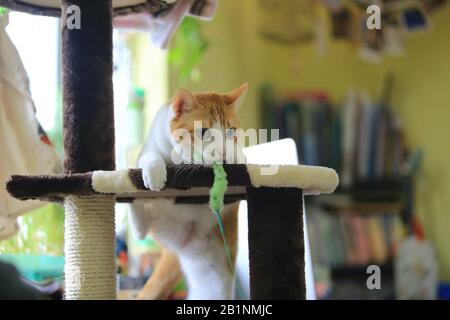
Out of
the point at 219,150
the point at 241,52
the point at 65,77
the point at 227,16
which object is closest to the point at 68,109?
the point at 65,77

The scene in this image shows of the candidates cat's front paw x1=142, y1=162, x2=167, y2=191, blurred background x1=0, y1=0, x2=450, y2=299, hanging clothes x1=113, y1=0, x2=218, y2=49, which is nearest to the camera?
cat's front paw x1=142, y1=162, x2=167, y2=191

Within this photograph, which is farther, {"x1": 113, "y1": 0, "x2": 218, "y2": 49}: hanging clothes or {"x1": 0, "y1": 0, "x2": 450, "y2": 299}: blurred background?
{"x1": 0, "y1": 0, "x2": 450, "y2": 299}: blurred background

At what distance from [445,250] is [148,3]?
6.92 ft

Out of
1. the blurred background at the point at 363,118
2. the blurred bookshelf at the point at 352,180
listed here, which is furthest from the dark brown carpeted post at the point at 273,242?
the blurred bookshelf at the point at 352,180

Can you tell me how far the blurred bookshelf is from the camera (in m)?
2.68

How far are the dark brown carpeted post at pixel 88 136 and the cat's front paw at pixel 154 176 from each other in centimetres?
14

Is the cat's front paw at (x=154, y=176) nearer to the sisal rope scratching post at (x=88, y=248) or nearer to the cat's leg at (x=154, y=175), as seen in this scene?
the cat's leg at (x=154, y=175)

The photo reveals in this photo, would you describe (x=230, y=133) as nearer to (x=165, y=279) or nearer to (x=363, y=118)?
(x=165, y=279)

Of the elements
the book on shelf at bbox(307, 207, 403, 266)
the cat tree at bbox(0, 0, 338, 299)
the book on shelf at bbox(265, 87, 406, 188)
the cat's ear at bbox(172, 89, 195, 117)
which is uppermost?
the book on shelf at bbox(265, 87, 406, 188)

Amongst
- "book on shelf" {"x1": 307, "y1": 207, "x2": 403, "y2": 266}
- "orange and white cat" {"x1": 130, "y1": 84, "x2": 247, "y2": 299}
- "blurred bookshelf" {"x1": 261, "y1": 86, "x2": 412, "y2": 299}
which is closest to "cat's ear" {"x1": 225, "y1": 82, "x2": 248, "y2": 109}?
"orange and white cat" {"x1": 130, "y1": 84, "x2": 247, "y2": 299}

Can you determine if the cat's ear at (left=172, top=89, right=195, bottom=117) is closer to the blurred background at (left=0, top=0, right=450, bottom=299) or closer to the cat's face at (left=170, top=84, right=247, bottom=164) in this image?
the cat's face at (left=170, top=84, right=247, bottom=164)

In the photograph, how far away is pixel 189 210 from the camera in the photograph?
114 cm

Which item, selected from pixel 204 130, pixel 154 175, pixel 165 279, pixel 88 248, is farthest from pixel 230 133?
pixel 165 279

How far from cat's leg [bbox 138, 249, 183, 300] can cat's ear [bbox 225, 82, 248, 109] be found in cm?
40
